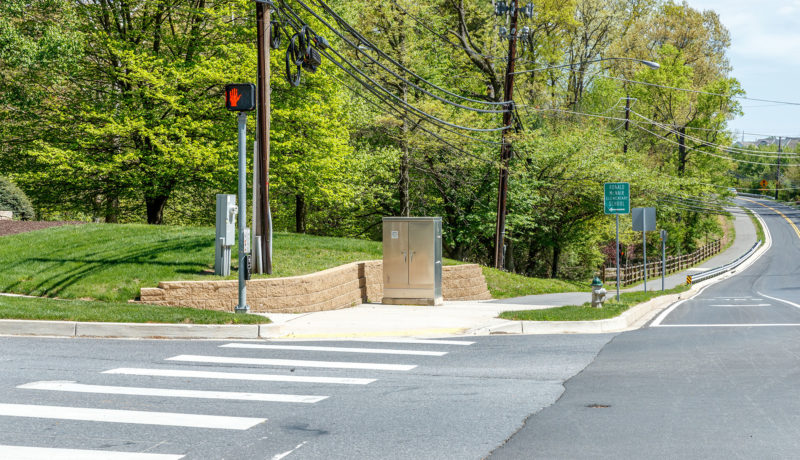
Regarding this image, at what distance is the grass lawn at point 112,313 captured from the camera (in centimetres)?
1180

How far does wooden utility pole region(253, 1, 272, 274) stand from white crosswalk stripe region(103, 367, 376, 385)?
6.71 m

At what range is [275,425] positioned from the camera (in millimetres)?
6273

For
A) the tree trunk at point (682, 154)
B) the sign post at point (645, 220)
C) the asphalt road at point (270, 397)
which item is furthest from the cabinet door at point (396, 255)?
the tree trunk at point (682, 154)

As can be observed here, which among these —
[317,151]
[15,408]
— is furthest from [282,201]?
[15,408]

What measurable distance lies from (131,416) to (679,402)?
5.39 meters

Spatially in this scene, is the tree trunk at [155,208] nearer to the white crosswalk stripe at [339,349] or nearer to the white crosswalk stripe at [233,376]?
the white crosswalk stripe at [339,349]

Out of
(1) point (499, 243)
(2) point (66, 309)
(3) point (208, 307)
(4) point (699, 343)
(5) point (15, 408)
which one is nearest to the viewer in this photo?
(5) point (15, 408)

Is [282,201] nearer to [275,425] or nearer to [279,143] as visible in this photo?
[279,143]

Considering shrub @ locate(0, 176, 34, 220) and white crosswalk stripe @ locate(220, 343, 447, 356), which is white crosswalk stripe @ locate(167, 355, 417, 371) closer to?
white crosswalk stripe @ locate(220, 343, 447, 356)

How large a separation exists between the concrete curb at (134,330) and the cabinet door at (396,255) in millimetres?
6149

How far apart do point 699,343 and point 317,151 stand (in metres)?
17.6

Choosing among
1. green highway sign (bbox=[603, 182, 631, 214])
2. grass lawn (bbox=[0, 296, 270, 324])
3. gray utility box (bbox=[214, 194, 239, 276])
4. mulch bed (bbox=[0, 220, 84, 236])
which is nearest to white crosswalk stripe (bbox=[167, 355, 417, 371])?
grass lawn (bbox=[0, 296, 270, 324])

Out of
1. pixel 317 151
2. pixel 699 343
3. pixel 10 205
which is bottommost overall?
pixel 699 343

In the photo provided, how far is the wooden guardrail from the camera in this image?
45.7 m
